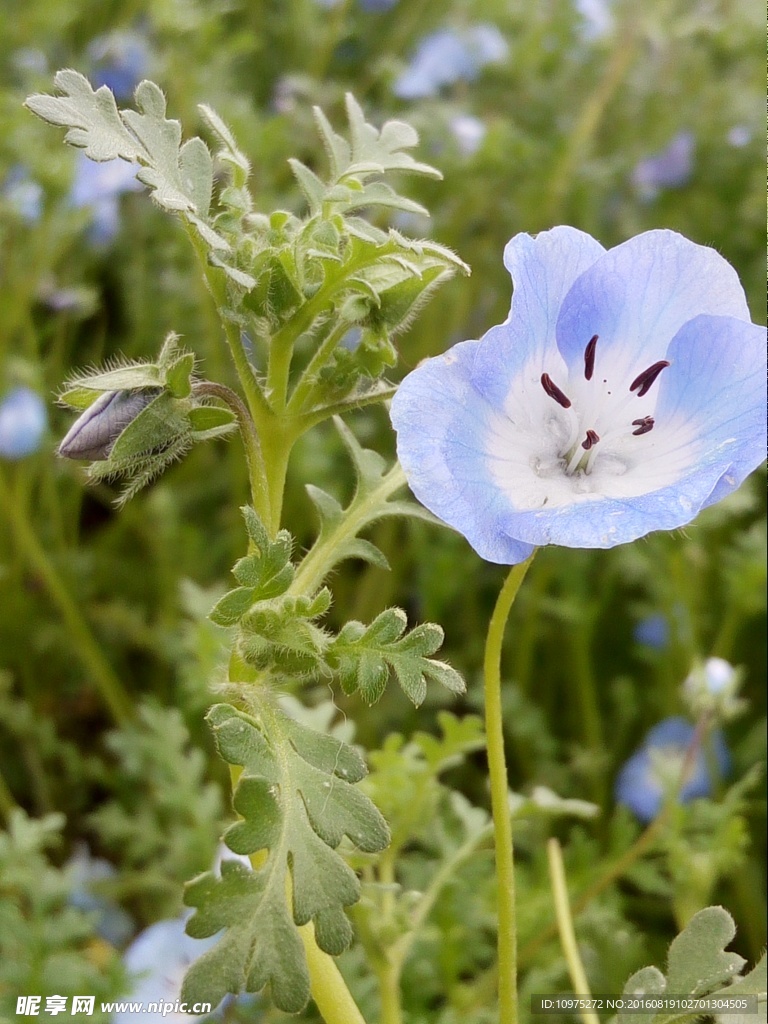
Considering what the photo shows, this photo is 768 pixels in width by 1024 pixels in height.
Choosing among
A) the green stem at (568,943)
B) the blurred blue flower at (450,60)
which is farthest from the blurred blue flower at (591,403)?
the blurred blue flower at (450,60)

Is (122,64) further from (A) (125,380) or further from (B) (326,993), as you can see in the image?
(B) (326,993)

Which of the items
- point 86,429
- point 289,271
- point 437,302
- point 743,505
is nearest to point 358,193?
point 289,271

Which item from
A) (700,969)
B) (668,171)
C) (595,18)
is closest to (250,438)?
(700,969)

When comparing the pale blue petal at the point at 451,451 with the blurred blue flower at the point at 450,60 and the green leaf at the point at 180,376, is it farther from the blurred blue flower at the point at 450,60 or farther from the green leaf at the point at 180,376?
the blurred blue flower at the point at 450,60

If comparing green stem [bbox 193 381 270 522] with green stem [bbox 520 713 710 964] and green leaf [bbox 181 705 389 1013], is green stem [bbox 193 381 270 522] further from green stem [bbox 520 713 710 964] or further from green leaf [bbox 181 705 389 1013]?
green stem [bbox 520 713 710 964]

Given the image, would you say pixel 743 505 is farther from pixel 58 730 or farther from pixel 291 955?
pixel 58 730

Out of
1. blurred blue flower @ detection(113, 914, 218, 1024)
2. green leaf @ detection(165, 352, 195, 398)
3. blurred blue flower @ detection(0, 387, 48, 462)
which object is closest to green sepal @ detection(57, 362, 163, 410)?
green leaf @ detection(165, 352, 195, 398)
